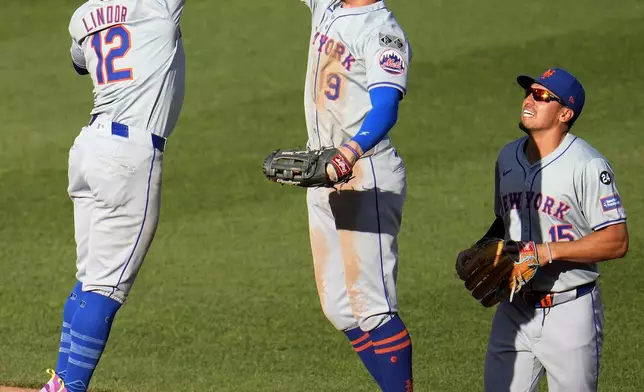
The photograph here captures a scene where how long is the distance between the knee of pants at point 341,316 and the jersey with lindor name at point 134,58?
43.6 inches

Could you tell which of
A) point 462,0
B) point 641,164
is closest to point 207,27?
point 462,0

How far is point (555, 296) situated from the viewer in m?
5.00

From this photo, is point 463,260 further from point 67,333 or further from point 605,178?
point 67,333

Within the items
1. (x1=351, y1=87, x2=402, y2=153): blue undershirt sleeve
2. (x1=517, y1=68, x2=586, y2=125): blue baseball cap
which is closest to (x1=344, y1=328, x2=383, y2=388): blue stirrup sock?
(x1=351, y1=87, x2=402, y2=153): blue undershirt sleeve

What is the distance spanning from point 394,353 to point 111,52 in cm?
187

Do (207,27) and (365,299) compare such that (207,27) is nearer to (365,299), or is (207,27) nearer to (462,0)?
(462,0)

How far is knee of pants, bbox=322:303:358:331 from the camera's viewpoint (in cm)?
552

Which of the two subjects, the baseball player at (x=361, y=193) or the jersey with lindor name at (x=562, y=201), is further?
the baseball player at (x=361, y=193)

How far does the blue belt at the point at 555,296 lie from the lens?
499cm

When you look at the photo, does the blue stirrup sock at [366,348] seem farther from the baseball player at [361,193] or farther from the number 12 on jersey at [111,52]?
the number 12 on jersey at [111,52]

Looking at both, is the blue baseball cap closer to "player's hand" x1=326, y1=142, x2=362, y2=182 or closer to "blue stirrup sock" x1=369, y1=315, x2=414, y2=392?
"player's hand" x1=326, y1=142, x2=362, y2=182

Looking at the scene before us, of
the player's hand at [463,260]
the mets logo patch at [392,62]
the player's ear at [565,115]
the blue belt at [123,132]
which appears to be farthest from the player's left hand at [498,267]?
the blue belt at [123,132]

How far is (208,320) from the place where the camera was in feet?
25.0

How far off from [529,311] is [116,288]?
1825 mm
